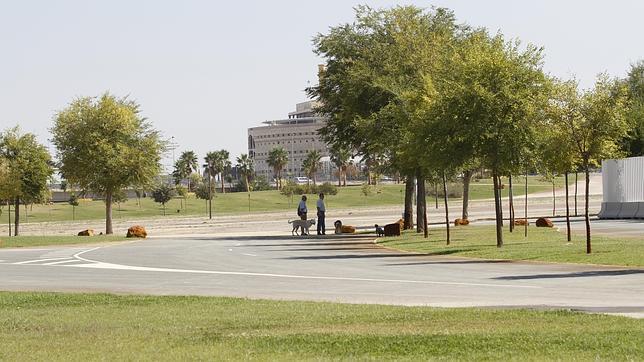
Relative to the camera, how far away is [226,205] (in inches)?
5984

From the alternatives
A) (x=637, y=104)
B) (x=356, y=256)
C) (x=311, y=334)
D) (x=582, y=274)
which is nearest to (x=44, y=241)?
(x=356, y=256)

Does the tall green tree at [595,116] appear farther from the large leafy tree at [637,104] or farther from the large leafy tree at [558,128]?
the large leafy tree at [637,104]

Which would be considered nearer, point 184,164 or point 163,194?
point 163,194

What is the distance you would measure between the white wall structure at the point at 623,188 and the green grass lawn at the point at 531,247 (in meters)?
10.0

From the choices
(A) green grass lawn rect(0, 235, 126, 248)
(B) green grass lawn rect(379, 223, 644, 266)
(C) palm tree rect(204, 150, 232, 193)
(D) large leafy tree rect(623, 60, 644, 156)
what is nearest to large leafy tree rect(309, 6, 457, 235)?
(B) green grass lawn rect(379, 223, 644, 266)

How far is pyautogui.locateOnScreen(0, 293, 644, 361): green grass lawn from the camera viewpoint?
11.9 m

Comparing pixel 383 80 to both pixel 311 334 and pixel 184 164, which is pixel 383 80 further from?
pixel 184 164

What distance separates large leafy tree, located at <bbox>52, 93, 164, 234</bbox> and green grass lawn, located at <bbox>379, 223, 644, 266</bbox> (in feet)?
81.6

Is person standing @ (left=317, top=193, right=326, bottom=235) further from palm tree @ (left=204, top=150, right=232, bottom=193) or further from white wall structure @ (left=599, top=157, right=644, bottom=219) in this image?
palm tree @ (left=204, top=150, right=232, bottom=193)

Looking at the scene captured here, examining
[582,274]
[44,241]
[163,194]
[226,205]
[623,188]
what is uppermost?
[623,188]

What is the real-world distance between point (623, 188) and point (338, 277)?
124 feet

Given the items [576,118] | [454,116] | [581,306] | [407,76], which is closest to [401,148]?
[407,76]

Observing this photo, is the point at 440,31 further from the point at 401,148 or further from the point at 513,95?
the point at 513,95

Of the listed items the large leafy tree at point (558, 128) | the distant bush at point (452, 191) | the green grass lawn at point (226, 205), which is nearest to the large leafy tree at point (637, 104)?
the green grass lawn at point (226, 205)
